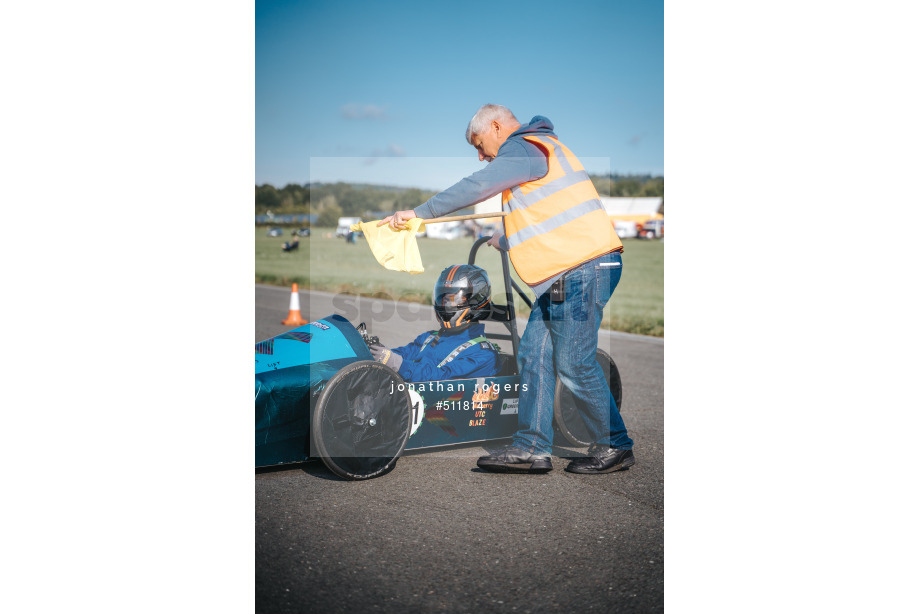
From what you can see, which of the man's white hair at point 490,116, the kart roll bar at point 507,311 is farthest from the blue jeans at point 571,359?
the man's white hair at point 490,116

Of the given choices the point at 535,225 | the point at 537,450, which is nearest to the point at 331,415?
the point at 537,450

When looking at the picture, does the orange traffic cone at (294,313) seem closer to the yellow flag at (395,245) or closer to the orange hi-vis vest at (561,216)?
the yellow flag at (395,245)

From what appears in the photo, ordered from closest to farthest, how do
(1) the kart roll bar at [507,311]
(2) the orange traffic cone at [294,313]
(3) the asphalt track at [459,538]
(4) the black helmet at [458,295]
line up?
(3) the asphalt track at [459,538] → (4) the black helmet at [458,295] → (1) the kart roll bar at [507,311] → (2) the orange traffic cone at [294,313]

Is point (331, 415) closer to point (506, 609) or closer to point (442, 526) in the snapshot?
point (442, 526)

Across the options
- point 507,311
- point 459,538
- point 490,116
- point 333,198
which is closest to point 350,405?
point 459,538

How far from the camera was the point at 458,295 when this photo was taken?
3955mm

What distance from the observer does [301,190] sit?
13.9 feet

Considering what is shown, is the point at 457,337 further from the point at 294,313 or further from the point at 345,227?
the point at 294,313

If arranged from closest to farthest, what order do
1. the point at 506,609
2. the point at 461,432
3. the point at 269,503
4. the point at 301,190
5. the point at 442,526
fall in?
the point at 506,609 → the point at 442,526 → the point at 269,503 → the point at 461,432 → the point at 301,190

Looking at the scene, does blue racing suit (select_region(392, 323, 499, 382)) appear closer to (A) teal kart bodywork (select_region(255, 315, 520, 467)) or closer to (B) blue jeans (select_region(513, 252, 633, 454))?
(A) teal kart bodywork (select_region(255, 315, 520, 467))

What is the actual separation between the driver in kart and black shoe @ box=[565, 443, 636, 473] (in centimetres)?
66

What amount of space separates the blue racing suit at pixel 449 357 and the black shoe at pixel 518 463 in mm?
467

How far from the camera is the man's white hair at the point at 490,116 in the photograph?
3.66 meters

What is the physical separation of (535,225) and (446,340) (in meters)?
0.83
